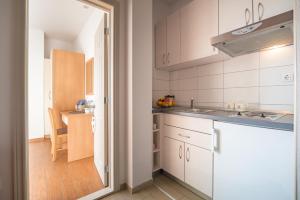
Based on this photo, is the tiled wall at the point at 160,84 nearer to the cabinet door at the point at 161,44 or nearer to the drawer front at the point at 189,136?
the cabinet door at the point at 161,44

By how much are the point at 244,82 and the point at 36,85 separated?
4361 mm

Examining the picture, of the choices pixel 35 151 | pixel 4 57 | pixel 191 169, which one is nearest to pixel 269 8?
pixel 191 169

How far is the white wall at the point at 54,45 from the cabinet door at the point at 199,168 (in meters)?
4.49

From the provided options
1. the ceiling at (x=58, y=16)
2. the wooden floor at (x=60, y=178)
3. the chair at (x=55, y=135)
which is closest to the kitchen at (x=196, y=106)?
the wooden floor at (x=60, y=178)

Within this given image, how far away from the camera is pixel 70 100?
3.54m

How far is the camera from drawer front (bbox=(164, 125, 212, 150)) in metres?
1.42

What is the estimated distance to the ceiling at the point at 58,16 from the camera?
268cm

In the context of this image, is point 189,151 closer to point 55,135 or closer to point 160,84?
point 160,84

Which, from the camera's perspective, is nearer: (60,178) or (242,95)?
(242,95)

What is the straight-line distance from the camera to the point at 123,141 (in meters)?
1.69

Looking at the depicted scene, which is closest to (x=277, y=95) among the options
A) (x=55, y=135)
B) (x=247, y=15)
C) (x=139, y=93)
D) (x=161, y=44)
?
(x=247, y=15)

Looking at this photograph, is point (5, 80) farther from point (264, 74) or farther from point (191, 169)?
point (264, 74)

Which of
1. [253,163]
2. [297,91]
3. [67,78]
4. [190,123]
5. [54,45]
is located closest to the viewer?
[297,91]

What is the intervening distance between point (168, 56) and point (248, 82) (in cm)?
108
